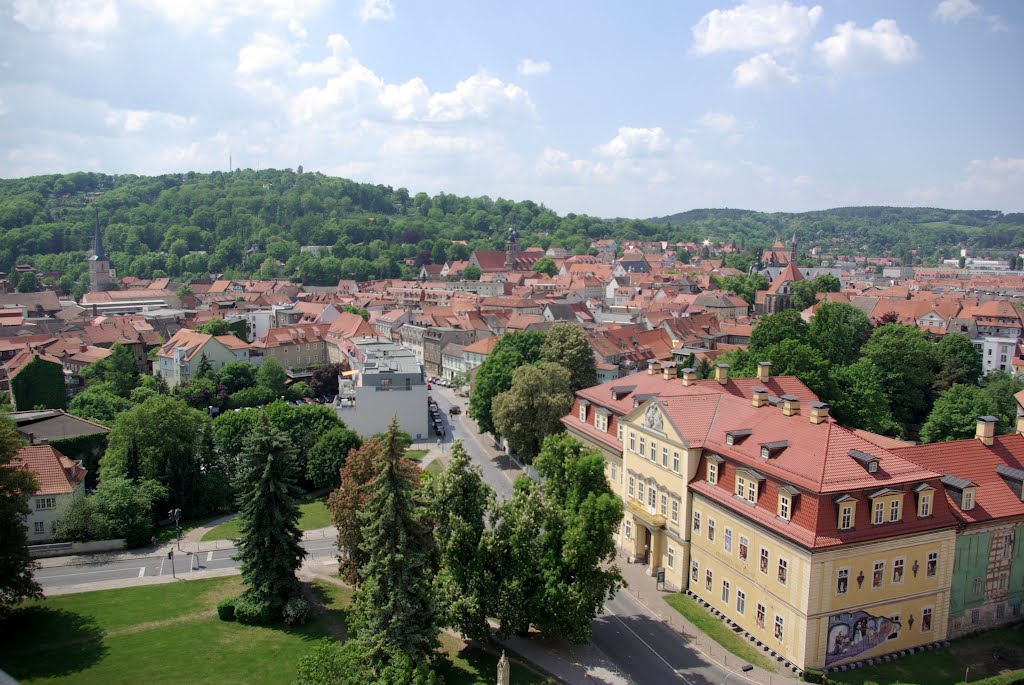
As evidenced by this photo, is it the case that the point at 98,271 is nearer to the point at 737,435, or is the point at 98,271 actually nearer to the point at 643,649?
the point at 737,435

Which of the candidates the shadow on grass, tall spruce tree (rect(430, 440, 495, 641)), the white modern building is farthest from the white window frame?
the white modern building

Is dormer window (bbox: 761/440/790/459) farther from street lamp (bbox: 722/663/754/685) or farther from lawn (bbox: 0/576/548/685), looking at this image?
lawn (bbox: 0/576/548/685)

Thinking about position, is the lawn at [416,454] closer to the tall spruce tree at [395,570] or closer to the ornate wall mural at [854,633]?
the tall spruce tree at [395,570]

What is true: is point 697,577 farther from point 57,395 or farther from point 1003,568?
point 57,395

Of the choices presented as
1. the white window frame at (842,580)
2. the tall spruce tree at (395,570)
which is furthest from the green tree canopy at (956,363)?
the tall spruce tree at (395,570)

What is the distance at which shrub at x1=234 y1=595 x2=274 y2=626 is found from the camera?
107 ft

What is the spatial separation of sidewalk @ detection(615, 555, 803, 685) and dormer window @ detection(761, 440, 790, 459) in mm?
7456

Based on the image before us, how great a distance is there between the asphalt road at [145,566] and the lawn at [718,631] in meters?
17.1

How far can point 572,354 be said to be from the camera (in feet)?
198

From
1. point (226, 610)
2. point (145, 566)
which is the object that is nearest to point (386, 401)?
point (145, 566)

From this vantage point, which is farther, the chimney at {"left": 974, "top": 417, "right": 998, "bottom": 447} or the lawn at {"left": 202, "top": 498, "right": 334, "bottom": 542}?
the lawn at {"left": 202, "top": 498, "right": 334, "bottom": 542}

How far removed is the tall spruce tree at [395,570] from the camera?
25797 millimetres

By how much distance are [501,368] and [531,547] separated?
31.8 meters

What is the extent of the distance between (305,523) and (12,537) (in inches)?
651
